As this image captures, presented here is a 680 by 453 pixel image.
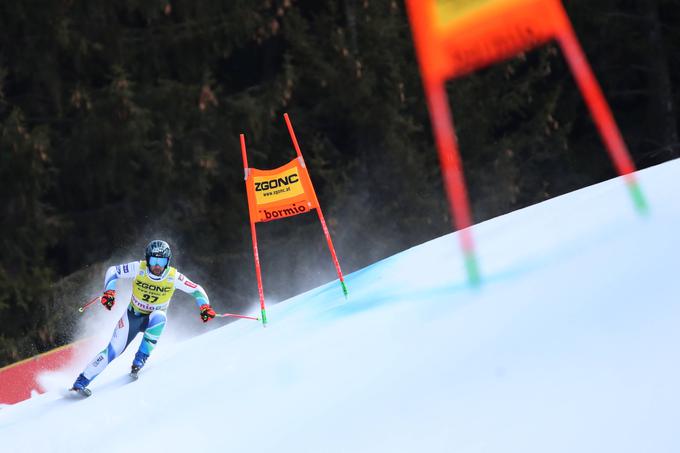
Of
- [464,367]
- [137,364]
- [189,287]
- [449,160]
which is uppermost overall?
[449,160]

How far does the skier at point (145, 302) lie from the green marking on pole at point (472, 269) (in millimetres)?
2120

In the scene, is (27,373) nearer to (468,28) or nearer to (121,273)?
(121,273)

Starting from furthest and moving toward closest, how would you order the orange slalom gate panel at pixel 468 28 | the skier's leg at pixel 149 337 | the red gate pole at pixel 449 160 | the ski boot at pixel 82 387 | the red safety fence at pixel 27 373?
the red safety fence at pixel 27 373 → the skier's leg at pixel 149 337 → the ski boot at pixel 82 387 → the orange slalom gate panel at pixel 468 28 → the red gate pole at pixel 449 160

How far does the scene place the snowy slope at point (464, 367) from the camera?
3828 mm

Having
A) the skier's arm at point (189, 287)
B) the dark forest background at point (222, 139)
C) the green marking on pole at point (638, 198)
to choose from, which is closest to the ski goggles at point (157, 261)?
the skier's arm at point (189, 287)

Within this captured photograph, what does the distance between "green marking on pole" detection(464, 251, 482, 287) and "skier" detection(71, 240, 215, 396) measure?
212cm

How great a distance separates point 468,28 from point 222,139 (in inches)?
384

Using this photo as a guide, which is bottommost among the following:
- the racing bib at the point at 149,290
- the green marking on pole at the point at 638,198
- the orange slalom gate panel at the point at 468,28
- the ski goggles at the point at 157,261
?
the racing bib at the point at 149,290

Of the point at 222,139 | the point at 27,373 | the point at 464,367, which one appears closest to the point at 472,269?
the point at 464,367

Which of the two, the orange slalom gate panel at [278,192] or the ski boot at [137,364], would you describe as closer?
the ski boot at [137,364]

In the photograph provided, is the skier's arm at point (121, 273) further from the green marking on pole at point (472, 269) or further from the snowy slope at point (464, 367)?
the green marking on pole at point (472, 269)

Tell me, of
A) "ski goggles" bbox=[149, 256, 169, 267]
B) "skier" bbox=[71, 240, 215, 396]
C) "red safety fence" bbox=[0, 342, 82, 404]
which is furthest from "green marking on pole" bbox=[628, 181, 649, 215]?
"red safety fence" bbox=[0, 342, 82, 404]

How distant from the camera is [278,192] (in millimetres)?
7949

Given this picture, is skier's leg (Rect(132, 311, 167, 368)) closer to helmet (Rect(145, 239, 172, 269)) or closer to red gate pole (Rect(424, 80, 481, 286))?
helmet (Rect(145, 239, 172, 269))
